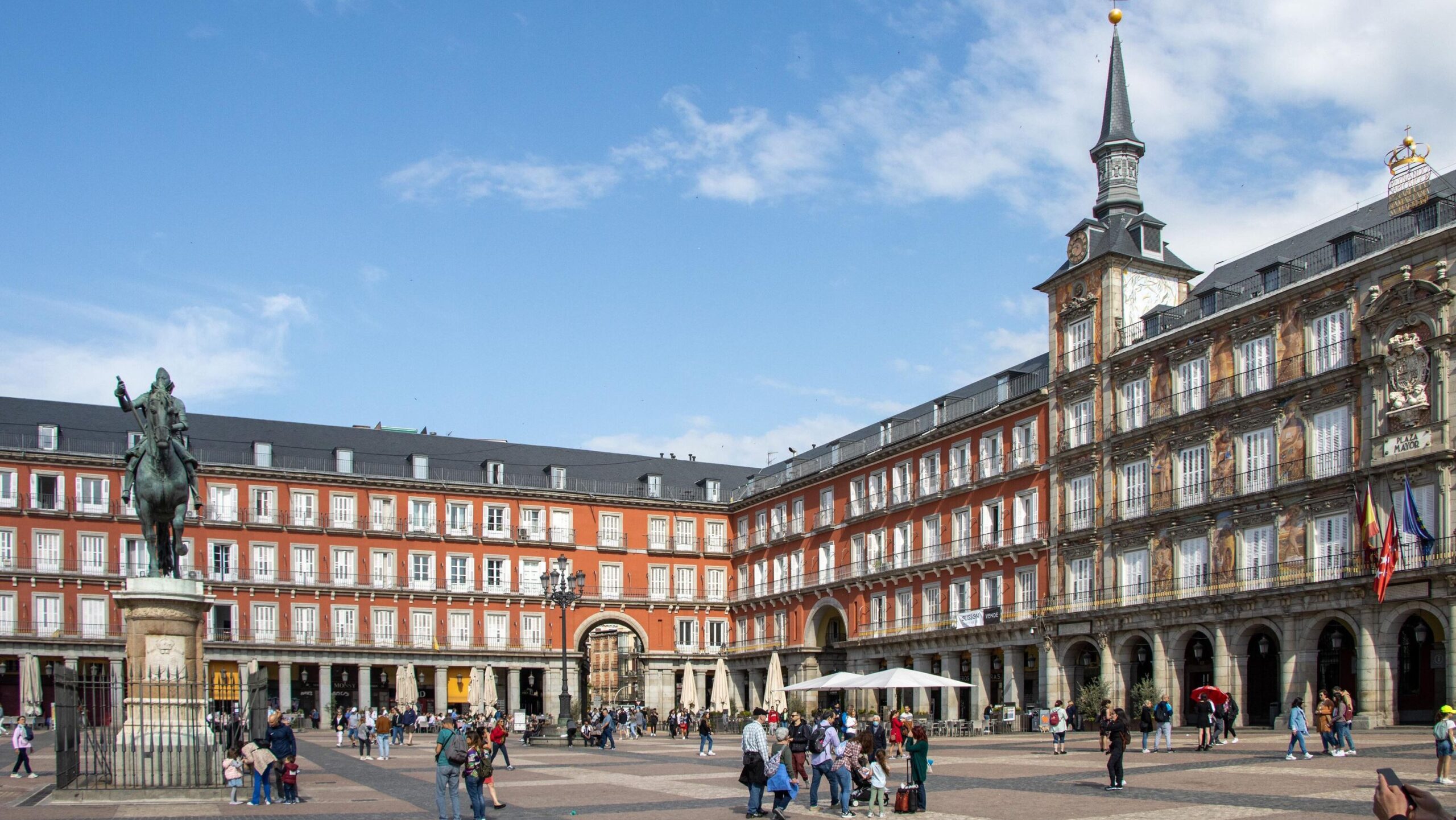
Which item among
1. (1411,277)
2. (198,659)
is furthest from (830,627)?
(198,659)

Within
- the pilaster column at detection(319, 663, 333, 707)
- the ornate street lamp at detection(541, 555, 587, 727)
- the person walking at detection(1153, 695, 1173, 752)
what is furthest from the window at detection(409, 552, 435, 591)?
the person walking at detection(1153, 695, 1173, 752)

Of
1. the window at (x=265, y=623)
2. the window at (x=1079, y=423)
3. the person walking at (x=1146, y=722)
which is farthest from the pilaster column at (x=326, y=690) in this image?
the person walking at (x=1146, y=722)

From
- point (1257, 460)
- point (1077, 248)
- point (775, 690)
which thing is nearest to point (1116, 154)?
point (1077, 248)

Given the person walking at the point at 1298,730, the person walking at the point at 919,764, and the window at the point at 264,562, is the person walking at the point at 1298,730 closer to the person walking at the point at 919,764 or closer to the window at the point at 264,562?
the person walking at the point at 919,764

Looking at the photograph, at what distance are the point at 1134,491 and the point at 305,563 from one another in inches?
1731

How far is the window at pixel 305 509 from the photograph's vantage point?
7400cm

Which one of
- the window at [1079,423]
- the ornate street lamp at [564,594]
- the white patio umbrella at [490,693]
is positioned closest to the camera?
the ornate street lamp at [564,594]

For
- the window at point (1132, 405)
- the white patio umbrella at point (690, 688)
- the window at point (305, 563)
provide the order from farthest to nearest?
the window at point (305, 563) < the white patio umbrella at point (690, 688) < the window at point (1132, 405)

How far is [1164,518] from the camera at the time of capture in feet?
160

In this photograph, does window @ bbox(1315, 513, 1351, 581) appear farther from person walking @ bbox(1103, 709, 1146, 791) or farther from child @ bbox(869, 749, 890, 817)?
child @ bbox(869, 749, 890, 817)

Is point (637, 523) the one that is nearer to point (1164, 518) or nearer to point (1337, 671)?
point (1164, 518)

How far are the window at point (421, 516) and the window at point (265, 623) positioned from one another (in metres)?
8.23

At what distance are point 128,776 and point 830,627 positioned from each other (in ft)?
175

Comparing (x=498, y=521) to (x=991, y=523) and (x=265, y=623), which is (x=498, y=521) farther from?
(x=991, y=523)
